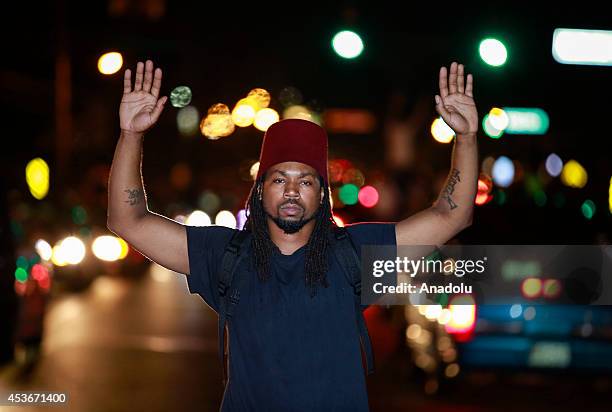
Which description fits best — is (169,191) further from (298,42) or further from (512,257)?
(512,257)

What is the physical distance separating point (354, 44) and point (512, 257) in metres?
2.54

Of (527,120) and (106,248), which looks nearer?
(527,120)

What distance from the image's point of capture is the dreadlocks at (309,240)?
12.6 feet

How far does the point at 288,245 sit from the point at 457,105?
955mm

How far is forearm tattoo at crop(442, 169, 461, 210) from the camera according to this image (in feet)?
13.3

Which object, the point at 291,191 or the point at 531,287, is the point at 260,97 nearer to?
the point at 531,287

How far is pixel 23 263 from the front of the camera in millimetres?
10781

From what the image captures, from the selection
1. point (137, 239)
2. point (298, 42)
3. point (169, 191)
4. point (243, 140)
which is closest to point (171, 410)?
point (137, 239)

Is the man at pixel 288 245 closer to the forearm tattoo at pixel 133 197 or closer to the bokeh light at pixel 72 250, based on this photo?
the forearm tattoo at pixel 133 197

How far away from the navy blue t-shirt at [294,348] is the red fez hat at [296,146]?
1.68 feet

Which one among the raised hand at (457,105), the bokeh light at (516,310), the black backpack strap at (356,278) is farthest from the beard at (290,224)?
the bokeh light at (516,310)

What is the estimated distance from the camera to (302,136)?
4082 millimetres

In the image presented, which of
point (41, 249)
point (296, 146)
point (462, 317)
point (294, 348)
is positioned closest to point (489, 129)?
point (41, 249)

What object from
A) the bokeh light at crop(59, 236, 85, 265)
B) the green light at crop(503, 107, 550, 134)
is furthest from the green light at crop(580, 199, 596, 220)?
the bokeh light at crop(59, 236, 85, 265)
